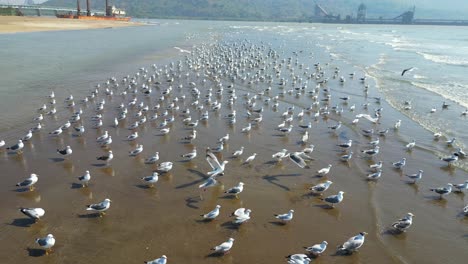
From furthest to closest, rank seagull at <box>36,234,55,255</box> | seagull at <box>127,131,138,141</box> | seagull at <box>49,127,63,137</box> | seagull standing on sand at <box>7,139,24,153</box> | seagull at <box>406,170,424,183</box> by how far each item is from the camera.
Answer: seagull at <box>49,127,63,137</box>
seagull at <box>127,131,138,141</box>
seagull standing on sand at <box>7,139,24,153</box>
seagull at <box>406,170,424,183</box>
seagull at <box>36,234,55,255</box>

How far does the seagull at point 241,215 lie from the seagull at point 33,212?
5.40 meters

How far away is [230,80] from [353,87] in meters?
10.0

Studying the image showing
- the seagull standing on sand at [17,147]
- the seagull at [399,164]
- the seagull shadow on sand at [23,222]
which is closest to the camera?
the seagull shadow on sand at [23,222]

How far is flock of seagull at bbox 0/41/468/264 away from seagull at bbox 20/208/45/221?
0.03 metres

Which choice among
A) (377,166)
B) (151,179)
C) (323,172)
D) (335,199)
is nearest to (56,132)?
(151,179)

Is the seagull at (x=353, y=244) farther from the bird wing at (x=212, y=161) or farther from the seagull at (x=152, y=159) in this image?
the seagull at (x=152, y=159)

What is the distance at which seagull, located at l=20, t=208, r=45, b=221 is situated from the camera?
10788 mm

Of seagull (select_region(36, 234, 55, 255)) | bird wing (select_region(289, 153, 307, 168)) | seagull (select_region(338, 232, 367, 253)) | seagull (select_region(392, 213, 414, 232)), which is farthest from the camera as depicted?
bird wing (select_region(289, 153, 307, 168))

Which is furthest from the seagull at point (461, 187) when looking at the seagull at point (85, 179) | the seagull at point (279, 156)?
the seagull at point (85, 179)

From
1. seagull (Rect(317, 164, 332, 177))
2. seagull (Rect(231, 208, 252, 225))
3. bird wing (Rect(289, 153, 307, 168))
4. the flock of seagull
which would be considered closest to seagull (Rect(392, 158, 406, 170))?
the flock of seagull

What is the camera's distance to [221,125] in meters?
20.7

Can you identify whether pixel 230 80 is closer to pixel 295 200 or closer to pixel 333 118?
pixel 333 118

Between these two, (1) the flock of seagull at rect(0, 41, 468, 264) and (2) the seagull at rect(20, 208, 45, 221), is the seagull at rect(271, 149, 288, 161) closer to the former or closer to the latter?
(1) the flock of seagull at rect(0, 41, 468, 264)

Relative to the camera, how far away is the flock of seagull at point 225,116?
11.7m
